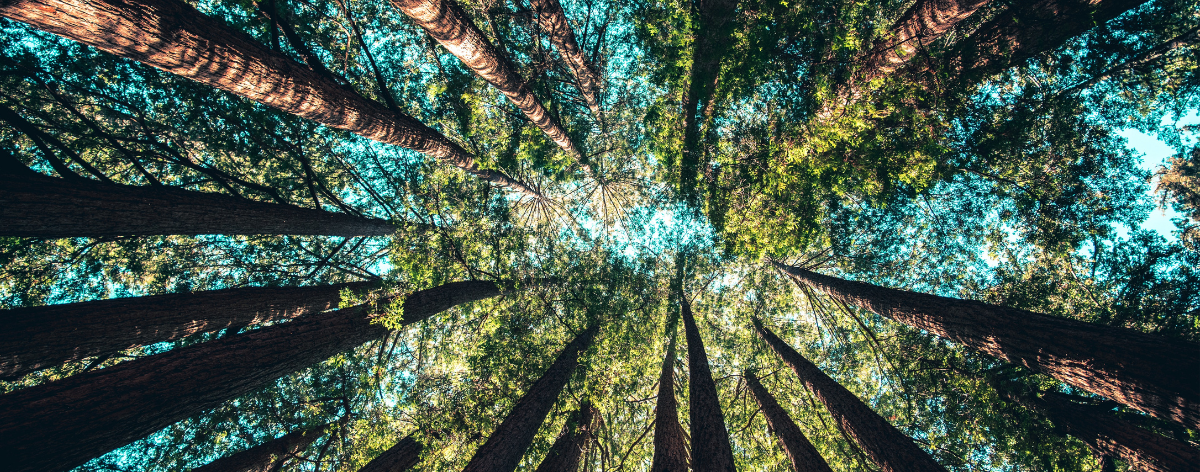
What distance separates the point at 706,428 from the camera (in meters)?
6.30

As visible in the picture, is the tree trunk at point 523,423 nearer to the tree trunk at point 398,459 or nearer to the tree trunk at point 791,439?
the tree trunk at point 398,459

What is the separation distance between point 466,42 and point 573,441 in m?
9.30

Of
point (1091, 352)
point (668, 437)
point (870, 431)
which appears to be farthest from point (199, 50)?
point (870, 431)

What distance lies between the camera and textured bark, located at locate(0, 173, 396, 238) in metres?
3.99

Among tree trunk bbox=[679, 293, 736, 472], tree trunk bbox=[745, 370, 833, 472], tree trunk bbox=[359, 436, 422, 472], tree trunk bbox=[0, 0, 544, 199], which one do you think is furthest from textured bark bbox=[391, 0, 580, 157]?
tree trunk bbox=[745, 370, 833, 472]

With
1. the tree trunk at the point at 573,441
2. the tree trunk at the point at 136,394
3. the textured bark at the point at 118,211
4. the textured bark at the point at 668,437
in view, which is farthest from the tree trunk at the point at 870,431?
the textured bark at the point at 118,211

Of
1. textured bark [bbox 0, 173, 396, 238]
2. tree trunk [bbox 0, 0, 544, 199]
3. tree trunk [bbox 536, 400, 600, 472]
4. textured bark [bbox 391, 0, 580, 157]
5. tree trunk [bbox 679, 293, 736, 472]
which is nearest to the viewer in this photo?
tree trunk [bbox 0, 0, 544, 199]

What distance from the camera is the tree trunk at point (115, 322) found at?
12.5ft

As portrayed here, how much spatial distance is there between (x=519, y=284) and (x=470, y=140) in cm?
385

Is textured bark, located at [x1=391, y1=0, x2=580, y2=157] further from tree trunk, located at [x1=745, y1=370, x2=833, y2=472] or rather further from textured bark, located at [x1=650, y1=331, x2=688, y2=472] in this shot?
tree trunk, located at [x1=745, y1=370, x2=833, y2=472]

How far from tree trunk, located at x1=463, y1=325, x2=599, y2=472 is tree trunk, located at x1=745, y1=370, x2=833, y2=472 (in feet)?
17.9

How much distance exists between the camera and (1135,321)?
686 cm

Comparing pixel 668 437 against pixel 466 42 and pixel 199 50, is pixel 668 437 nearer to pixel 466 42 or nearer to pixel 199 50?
pixel 466 42

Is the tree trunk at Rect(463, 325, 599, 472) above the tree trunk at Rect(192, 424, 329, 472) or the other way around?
above
